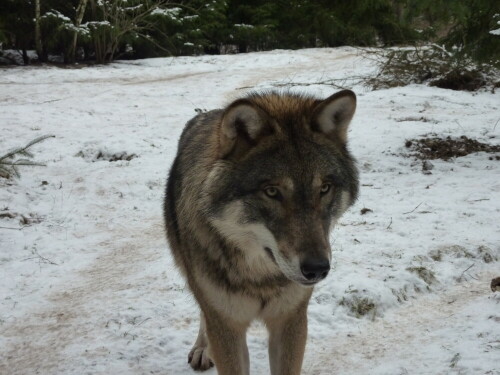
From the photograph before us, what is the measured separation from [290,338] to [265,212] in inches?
38.3

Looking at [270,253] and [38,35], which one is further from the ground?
[270,253]

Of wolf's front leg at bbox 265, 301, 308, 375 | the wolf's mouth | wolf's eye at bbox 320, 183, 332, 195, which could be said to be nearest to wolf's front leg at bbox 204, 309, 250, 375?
wolf's front leg at bbox 265, 301, 308, 375

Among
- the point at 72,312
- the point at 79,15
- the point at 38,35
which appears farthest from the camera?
the point at 38,35

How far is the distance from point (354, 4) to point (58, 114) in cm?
1541

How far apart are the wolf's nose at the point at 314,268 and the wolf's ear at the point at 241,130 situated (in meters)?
0.76

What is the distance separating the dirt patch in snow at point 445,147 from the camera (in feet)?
27.7

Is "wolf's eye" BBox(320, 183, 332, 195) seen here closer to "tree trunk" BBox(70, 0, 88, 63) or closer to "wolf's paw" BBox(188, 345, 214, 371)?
"wolf's paw" BBox(188, 345, 214, 371)

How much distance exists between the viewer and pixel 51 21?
17406 mm

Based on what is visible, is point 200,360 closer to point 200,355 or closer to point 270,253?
point 200,355

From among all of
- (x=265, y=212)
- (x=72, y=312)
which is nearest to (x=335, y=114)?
(x=265, y=212)

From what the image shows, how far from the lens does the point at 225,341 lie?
3117 mm

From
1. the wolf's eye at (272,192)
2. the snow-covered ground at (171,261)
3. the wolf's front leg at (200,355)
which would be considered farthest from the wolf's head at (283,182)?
the snow-covered ground at (171,261)

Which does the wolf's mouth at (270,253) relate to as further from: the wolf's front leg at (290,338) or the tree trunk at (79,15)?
the tree trunk at (79,15)

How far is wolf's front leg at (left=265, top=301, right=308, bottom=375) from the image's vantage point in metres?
3.17
